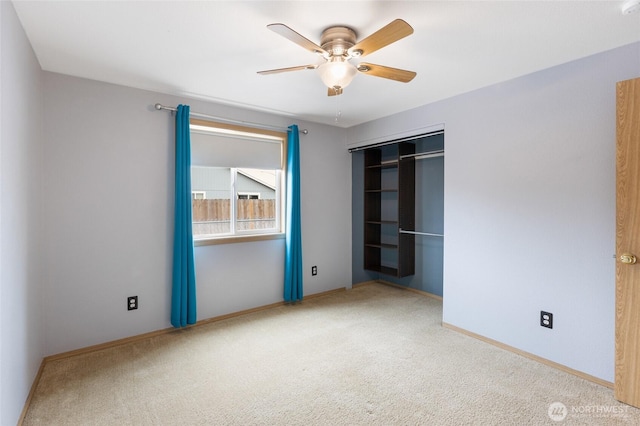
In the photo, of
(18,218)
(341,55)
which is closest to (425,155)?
(341,55)

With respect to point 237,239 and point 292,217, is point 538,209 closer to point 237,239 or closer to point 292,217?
point 292,217

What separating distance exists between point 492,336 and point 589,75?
226 cm

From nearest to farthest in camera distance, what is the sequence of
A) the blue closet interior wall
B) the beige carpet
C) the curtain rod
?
the beige carpet, the curtain rod, the blue closet interior wall

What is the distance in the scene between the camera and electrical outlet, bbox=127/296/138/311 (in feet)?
9.91

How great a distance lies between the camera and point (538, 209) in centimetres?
267

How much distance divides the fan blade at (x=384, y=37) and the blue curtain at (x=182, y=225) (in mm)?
1949

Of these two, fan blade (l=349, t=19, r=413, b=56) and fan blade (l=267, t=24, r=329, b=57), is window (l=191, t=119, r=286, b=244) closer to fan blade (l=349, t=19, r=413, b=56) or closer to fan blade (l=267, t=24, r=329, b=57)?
fan blade (l=267, t=24, r=329, b=57)

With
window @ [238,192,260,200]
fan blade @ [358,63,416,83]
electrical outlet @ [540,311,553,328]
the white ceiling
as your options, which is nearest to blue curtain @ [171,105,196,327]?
the white ceiling

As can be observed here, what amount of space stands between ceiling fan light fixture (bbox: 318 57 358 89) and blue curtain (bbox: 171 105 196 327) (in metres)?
1.71

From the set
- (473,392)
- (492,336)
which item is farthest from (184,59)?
(492,336)

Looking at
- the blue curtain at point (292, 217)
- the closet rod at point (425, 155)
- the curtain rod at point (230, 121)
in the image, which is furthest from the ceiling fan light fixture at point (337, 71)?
the closet rod at point (425, 155)

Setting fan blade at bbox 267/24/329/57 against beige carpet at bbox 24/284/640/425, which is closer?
fan blade at bbox 267/24/329/57

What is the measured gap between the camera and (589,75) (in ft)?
7.84

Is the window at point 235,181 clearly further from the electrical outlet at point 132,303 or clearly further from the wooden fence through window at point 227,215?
the electrical outlet at point 132,303
